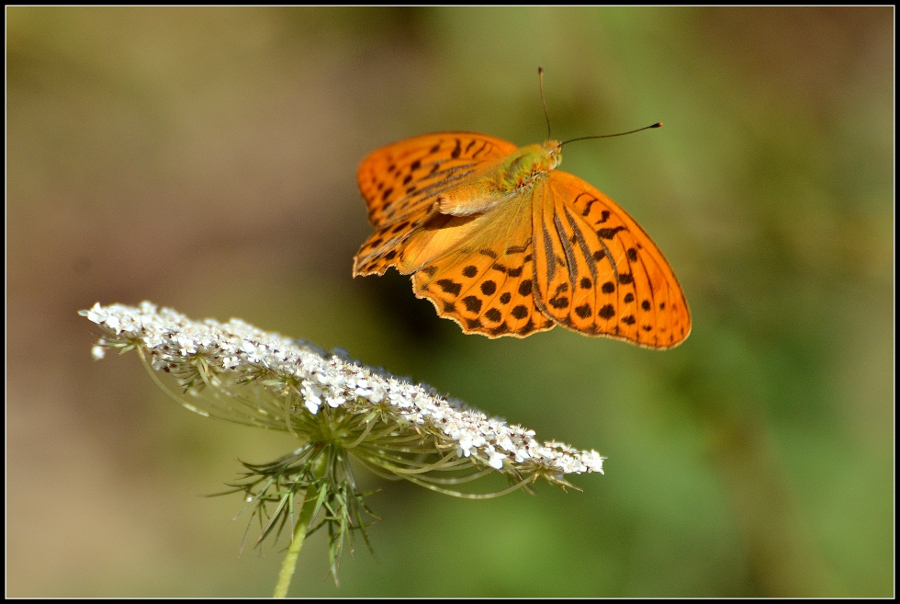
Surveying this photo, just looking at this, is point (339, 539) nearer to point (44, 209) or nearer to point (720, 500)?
point (720, 500)

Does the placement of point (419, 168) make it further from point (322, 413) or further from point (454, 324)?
point (454, 324)

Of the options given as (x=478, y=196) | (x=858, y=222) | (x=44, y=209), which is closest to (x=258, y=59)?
(x=44, y=209)

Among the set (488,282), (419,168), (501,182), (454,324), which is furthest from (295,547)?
(454,324)

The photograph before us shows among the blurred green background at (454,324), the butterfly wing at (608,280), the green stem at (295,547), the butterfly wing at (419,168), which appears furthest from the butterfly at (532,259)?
the blurred green background at (454,324)

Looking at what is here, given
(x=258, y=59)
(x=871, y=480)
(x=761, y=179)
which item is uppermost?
(x=258, y=59)

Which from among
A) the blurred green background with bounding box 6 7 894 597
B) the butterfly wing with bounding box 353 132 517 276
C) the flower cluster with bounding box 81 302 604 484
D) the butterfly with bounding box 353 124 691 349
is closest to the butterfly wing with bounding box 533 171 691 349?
the butterfly with bounding box 353 124 691 349

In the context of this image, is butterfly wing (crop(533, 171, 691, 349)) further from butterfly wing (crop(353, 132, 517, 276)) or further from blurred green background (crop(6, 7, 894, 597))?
blurred green background (crop(6, 7, 894, 597))
